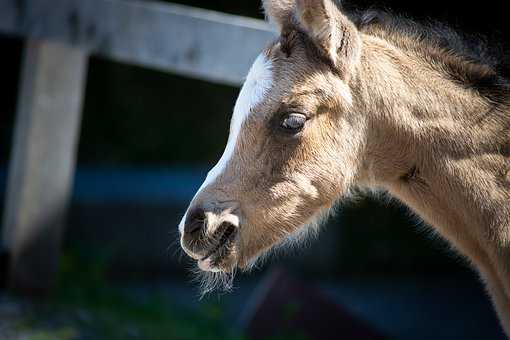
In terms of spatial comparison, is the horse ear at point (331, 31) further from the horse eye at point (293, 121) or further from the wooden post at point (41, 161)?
the wooden post at point (41, 161)

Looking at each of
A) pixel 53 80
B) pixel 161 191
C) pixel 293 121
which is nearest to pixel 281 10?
pixel 293 121

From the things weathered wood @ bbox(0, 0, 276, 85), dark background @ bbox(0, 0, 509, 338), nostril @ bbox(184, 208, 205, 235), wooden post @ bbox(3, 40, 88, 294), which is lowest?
dark background @ bbox(0, 0, 509, 338)

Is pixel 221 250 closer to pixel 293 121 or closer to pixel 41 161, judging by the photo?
pixel 293 121

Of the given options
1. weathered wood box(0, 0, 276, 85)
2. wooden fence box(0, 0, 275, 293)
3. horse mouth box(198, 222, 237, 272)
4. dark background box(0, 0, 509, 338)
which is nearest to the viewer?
horse mouth box(198, 222, 237, 272)

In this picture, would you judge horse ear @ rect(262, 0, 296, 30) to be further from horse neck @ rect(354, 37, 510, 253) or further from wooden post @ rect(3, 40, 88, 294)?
wooden post @ rect(3, 40, 88, 294)

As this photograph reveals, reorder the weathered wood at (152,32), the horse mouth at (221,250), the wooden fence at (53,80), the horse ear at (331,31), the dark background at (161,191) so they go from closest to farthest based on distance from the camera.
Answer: the horse ear at (331,31) < the horse mouth at (221,250) < the weathered wood at (152,32) < the wooden fence at (53,80) < the dark background at (161,191)

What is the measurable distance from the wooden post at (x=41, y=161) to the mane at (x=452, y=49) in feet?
7.00

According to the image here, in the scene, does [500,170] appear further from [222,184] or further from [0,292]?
[0,292]

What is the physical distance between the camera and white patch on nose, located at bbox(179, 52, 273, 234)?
2.74 m

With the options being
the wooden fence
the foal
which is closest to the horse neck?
the foal

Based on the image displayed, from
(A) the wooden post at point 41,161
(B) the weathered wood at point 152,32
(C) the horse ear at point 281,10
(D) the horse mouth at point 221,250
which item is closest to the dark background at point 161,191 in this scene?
(A) the wooden post at point 41,161

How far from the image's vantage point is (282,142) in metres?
2.75

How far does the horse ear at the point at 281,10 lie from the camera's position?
9.16 ft

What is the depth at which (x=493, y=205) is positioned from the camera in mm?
2730
